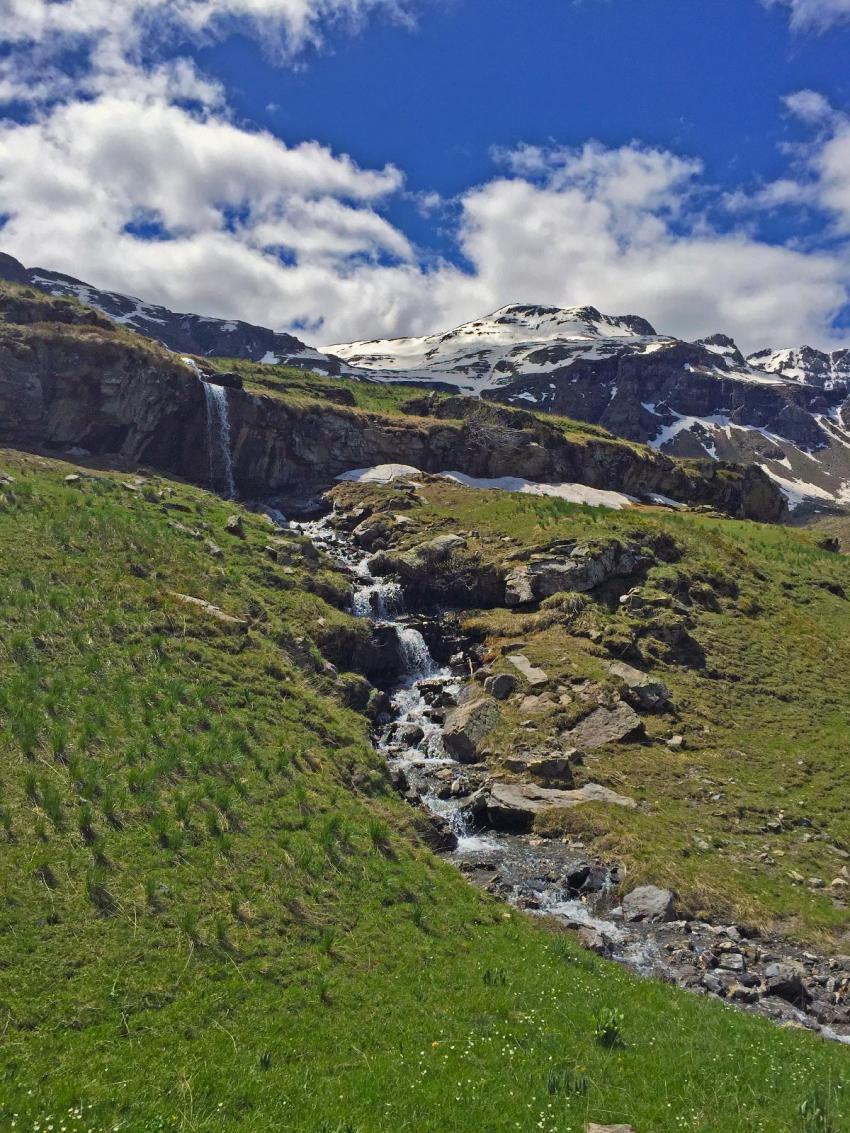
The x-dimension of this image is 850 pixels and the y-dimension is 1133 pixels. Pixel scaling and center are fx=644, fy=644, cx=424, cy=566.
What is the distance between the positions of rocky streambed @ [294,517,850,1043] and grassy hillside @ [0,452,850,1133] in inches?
102

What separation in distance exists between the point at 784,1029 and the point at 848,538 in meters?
159

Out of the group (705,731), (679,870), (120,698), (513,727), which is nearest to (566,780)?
(513,727)

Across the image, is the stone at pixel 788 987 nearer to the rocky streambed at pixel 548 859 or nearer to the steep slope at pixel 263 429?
the rocky streambed at pixel 548 859

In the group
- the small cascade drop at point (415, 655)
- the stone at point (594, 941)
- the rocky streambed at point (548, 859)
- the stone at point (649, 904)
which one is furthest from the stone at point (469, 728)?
the stone at point (594, 941)

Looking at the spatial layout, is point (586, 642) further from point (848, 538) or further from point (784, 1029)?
point (848, 538)

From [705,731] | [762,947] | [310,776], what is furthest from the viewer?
[705,731]

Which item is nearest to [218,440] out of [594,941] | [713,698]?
[713,698]

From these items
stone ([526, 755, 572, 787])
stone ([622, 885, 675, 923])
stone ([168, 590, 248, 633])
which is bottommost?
stone ([622, 885, 675, 923])

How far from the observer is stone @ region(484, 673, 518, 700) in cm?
3138

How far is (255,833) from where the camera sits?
14.6 metres

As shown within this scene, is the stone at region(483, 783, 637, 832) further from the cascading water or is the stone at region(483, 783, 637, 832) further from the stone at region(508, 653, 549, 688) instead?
the cascading water

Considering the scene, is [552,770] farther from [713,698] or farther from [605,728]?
[713,698]

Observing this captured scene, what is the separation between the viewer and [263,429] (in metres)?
66.1

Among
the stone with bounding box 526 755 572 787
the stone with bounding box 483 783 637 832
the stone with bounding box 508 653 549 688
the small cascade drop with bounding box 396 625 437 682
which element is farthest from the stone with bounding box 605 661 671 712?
the small cascade drop with bounding box 396 625 437 682
